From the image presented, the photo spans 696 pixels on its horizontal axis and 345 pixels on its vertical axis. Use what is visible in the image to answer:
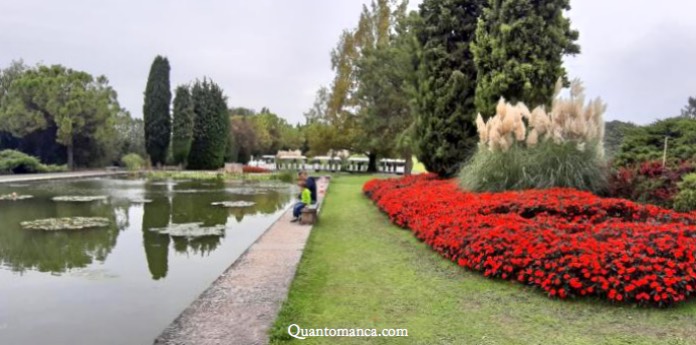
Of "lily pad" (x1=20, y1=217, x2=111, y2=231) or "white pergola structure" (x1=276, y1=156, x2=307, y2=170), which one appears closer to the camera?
"lily pad" (x1=20, y1=217, x2=111, y2=231)

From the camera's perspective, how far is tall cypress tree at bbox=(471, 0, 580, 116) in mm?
10578

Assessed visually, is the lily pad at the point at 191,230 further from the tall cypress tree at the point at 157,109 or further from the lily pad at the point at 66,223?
the tall cypress tree at the point at 157,109

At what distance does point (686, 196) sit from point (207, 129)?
3089 cm

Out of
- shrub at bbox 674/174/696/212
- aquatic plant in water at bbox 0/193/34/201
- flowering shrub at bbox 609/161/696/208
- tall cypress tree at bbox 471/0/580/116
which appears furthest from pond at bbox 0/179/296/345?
shrub at bbox 674/174/696/212

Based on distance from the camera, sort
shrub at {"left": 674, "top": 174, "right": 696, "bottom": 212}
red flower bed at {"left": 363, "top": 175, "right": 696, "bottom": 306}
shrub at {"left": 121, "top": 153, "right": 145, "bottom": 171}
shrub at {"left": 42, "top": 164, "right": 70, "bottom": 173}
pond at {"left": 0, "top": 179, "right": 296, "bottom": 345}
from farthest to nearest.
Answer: shrub at {"left": 121, "top": 153, "right": 145, "bottom": 171} → shrub at {"left": 42, "top": 164, "right": 70, "bottom": 173} → shrub at {"left": 674, "top": 174, "right": 696, "bottom": 212} → red flower bed at {"left": 363, "top": 175, "right": 696, "bottom": 306} → pond at {"left": 0, "top": 179, "right": 296, "bottom": 345}

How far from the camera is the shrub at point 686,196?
707cm

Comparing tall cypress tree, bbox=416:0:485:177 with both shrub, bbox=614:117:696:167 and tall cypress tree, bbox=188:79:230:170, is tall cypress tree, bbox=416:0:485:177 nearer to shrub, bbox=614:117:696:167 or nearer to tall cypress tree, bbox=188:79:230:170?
shrub, bbox=614:117:696:167

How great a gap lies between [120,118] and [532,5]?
3200 cm

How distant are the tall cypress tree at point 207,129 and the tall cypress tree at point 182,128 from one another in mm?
472

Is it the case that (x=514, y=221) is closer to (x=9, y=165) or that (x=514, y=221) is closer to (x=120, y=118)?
(x=9, y=165)

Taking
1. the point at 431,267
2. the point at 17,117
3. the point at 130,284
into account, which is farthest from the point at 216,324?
the point at 17,117

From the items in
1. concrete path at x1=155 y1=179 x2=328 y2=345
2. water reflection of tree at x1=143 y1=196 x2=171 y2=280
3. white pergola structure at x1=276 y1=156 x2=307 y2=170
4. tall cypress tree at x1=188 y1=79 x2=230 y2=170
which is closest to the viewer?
concrete path at x1=155 y1=179 x2=328 y2=345

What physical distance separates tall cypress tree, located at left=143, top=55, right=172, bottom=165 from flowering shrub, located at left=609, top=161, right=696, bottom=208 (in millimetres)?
31647

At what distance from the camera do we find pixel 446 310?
4246 millimetres
